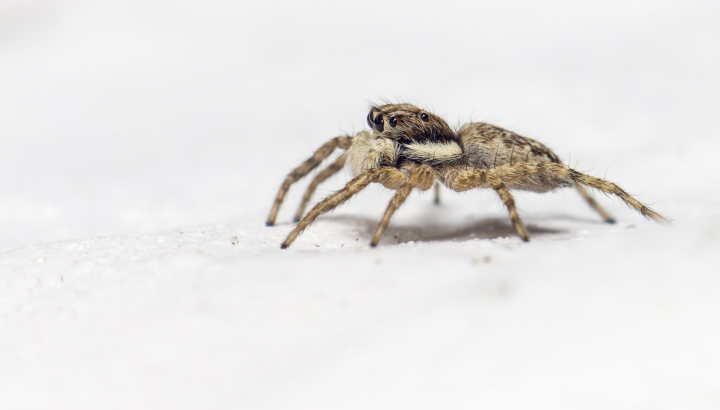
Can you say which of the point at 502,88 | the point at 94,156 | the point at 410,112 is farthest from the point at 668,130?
the point at 94,156

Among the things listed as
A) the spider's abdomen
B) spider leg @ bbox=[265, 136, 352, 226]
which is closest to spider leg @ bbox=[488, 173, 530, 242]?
the spider's abdomen

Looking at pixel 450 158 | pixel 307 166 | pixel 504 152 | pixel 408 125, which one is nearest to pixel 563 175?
pixel 504 152

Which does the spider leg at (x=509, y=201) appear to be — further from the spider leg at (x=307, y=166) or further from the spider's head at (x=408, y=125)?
the spider leg at (x=307, y=166)

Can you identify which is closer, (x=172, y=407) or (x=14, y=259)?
(x=172, y=407)

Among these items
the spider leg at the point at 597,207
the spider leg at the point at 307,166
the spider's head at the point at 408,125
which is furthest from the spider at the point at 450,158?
the spider leg at the point at 597,207

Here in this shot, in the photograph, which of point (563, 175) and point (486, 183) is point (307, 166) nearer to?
point (486, 183)

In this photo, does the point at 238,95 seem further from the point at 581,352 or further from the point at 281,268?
the point at 581,352
